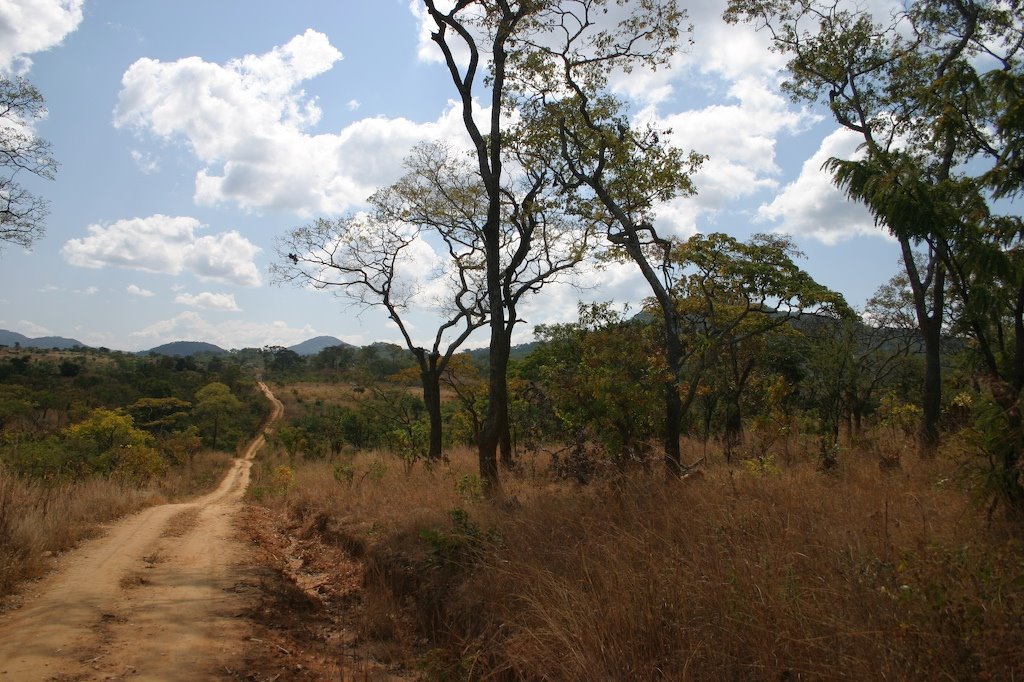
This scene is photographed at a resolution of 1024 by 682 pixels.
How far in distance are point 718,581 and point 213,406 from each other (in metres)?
62.4

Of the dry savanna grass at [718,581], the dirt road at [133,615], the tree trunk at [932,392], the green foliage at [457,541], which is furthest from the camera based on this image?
the tree trunk at [932,392]

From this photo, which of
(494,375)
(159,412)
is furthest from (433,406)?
(159,412)

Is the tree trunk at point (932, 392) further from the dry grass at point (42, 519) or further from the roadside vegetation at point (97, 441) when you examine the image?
the roadside vegetation at point (97, 441)

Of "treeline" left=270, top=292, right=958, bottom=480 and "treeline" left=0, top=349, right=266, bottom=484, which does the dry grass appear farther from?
"treeline" left=270, top=292, right=958, bottom=480

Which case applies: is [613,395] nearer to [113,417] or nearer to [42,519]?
[42,519]

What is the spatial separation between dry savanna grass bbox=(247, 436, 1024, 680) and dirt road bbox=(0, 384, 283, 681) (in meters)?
1.79

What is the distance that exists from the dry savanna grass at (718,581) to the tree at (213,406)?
5595 cm

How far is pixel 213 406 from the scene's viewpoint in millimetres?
59156

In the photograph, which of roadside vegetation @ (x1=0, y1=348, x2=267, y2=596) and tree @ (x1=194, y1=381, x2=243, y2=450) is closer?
roadside vegetation @ (x1=0, y1=348, x2=267, y2=596)

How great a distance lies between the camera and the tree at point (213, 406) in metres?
58.2

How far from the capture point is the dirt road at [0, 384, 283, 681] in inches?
194

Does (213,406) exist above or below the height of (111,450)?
above

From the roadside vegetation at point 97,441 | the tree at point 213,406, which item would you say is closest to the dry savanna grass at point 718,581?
the roadside vegetation at point 97,441

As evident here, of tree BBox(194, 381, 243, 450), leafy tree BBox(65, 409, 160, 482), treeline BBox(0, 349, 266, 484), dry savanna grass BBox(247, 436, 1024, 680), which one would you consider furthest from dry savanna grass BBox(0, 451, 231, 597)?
tree BBox(194, 381, 243, 450)
